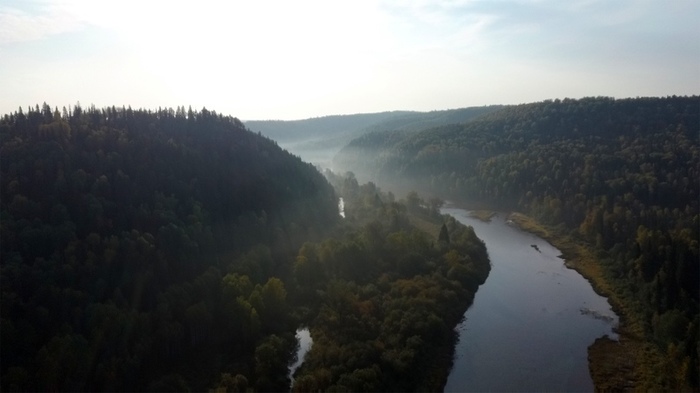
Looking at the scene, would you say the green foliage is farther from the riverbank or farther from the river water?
the riverbank

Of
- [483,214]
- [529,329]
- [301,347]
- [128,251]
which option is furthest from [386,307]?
[483,214]

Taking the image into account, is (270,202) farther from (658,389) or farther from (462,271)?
(658,389)

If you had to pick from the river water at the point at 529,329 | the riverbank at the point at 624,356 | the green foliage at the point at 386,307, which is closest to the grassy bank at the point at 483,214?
the green foliage at the point at 386,307

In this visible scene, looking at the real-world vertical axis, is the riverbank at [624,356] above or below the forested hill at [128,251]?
below

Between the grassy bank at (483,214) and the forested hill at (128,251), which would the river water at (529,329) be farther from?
the grassy bank at (483,214)

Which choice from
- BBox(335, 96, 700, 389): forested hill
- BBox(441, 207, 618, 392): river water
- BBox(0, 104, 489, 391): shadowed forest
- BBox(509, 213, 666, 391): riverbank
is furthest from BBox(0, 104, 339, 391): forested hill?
BBox(335, 96, 700, 389): forested hill

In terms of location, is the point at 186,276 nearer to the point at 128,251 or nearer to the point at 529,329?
the point at 128,251
